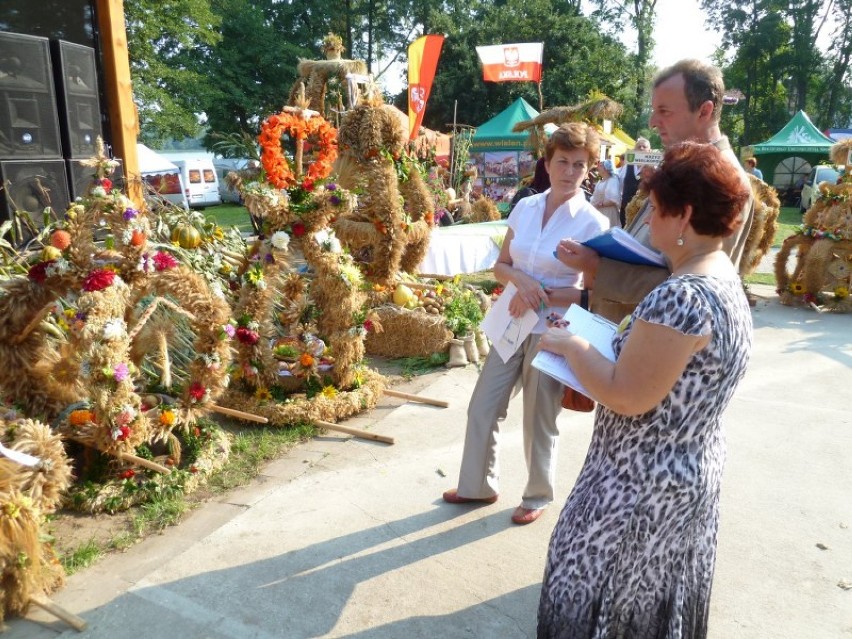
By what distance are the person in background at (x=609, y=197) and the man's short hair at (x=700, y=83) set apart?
4.73 metres

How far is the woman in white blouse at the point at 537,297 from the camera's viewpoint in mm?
2920

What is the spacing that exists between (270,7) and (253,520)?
31.9m

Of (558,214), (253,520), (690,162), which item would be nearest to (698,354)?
(690,162)

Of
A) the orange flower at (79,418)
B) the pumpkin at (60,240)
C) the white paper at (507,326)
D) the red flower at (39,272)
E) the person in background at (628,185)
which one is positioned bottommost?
the orange flower at (79,418)

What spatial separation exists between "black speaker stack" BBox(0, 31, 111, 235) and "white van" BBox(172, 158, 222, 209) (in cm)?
1817

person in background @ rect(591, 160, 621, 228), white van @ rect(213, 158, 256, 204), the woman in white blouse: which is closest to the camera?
the woman in white blouse

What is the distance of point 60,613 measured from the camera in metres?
2.47

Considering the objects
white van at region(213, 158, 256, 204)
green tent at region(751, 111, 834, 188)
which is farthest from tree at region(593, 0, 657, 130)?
white van at region(213, 158, 256, 204)

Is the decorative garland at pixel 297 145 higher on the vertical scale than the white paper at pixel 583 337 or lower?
higher

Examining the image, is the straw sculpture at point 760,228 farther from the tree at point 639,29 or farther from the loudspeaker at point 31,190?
the tree at point 639,29

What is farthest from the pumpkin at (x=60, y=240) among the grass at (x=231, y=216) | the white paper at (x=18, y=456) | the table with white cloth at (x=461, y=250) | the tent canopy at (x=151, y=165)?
the tent canopy at (x=151, y=165)

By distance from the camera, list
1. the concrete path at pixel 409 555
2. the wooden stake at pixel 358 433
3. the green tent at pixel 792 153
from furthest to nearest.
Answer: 1. the green tent at pixel 792 153
2. the wooden stake at pixel 358 433
3. the concrete path at pixel 409 555

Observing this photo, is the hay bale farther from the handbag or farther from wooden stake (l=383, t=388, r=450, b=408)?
the handbag

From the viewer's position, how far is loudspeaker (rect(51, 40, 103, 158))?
560 cm
